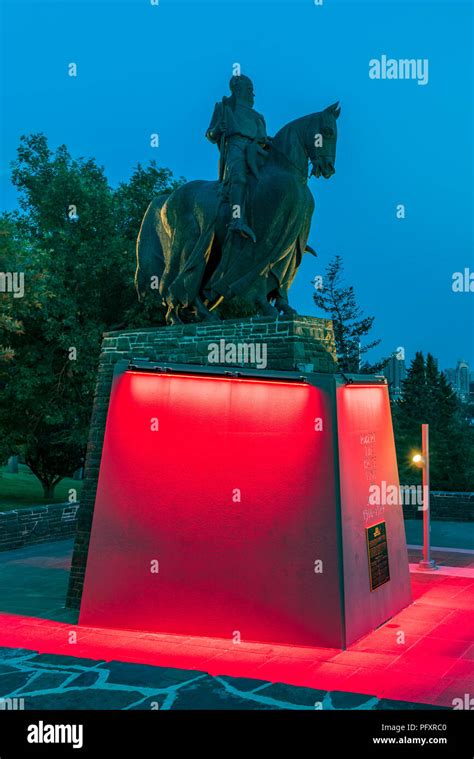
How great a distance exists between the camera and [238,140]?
10.0 metres

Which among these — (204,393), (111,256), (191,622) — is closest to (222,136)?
(204,393)

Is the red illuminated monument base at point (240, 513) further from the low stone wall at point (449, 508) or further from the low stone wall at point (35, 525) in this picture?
the low stone wall at point (449, 508)

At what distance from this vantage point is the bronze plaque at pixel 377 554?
9.14 metres

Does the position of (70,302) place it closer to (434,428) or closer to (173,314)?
(173,314)

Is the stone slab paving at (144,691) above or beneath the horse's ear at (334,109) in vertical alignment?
beneath

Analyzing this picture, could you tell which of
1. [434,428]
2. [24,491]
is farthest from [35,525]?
[434,428]

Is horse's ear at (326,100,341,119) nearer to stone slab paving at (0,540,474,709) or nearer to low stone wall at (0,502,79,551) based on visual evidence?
stone slab paving at (0,540,474,709)

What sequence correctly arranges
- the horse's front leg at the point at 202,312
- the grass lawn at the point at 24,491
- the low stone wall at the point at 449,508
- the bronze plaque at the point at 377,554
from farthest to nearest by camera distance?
1. the grass lawn at the point at 24,491
2. the low stone wall at the point at 449,508
3. the horse's front leg at the point at 202,312
4. the bronze plaque at the point at 377,554

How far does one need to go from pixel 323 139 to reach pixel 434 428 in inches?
1211

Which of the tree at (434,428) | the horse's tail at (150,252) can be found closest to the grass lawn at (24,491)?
the horse's tail at (150,252)

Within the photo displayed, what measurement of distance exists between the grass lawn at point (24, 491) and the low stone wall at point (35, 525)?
596 cm

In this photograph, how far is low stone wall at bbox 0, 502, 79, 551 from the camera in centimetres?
1549
